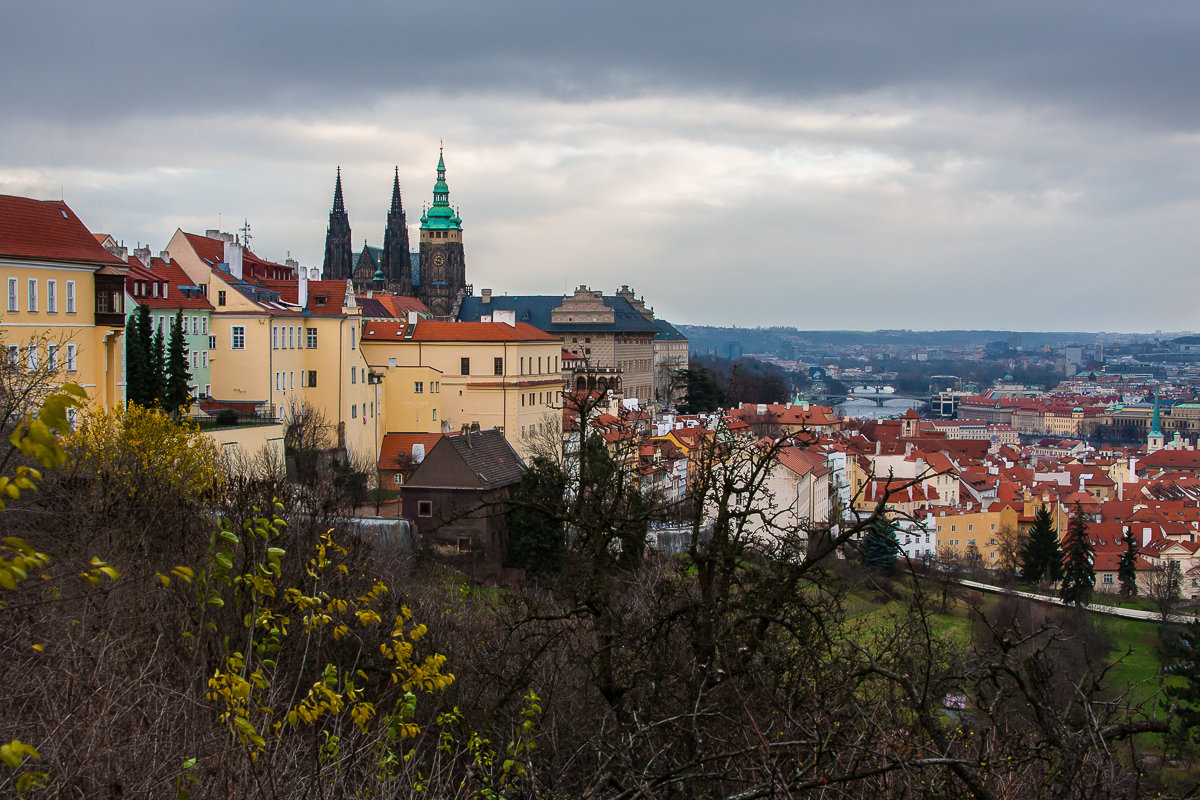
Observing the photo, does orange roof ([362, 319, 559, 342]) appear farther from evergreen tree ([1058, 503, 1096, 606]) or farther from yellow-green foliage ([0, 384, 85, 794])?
yellow-green foliage ([0, 384, 85, 794])

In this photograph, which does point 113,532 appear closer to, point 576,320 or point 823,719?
point 823,719

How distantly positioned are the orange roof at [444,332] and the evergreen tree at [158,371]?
14.6 m

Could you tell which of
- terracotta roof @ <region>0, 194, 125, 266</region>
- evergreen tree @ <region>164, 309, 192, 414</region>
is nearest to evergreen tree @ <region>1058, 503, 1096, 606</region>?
evergreen tree @ <region>164, 309, 192, 414</region>

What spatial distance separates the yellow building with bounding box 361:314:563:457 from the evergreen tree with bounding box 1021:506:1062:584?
23.9 metres

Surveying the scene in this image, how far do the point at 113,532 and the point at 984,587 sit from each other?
140ft

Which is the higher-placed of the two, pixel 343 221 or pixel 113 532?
pixel 343 221

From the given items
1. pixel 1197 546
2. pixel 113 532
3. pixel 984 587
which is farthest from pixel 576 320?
pixel 113 532

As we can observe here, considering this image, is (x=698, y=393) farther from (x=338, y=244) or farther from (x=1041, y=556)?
(x=338, y=244)

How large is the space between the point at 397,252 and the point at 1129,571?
89.0 m

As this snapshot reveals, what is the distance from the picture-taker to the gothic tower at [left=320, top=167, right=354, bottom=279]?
130875 millimetres

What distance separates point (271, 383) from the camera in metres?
41.5

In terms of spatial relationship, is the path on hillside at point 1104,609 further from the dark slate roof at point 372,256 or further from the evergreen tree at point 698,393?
the dark slate roof at point 372,256

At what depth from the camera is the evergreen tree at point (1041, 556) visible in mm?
56562

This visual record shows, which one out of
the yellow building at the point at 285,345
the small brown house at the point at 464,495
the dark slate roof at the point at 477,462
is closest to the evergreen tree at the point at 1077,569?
the dark slate roof at the point at 477,462
